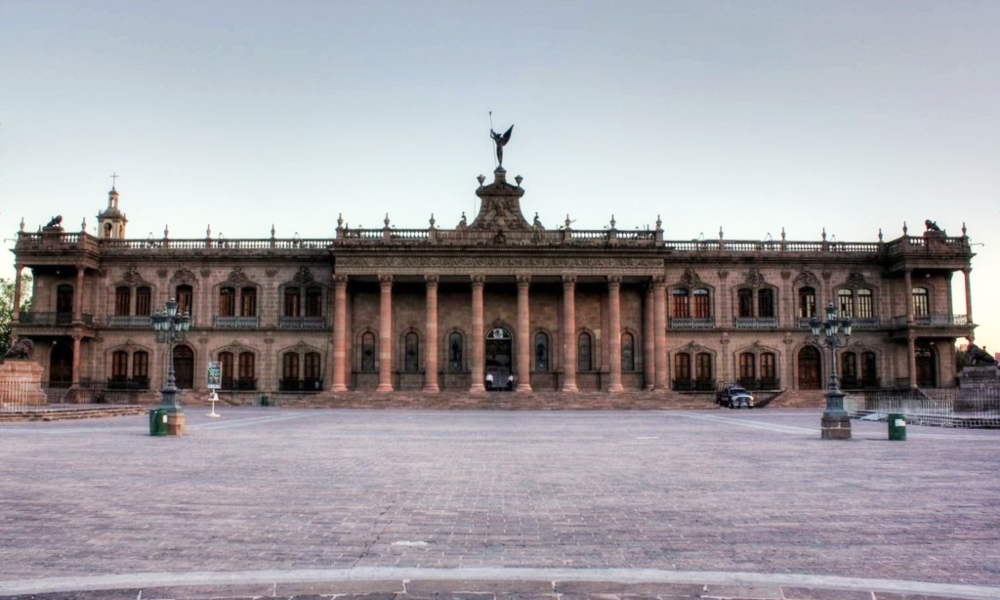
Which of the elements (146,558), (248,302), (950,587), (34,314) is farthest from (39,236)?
(950,587)

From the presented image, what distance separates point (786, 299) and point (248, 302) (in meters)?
35.1

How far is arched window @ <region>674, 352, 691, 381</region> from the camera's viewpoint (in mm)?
53562

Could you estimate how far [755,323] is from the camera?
53.7m

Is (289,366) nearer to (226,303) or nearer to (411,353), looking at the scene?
(226,303)

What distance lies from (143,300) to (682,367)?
35.5 metres

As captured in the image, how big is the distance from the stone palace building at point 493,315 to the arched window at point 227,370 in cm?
13

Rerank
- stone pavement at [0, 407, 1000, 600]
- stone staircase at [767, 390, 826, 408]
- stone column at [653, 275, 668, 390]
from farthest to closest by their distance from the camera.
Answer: stone column at [653, 275, 668, 390] → stone staircase at [767, 390, 826, 408] → stone pavement at [0, 407, 1000, 600]

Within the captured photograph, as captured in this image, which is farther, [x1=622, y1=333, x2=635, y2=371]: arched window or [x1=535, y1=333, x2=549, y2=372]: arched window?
[x1=535, y1=333, x2=549, y2=372]: arched window

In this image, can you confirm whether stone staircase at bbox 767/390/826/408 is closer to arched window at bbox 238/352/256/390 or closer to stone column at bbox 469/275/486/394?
stone column at bbox 469/275/486/394

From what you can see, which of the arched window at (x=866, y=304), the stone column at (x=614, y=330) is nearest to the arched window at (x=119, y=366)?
the stone column at (x=614, y=330)

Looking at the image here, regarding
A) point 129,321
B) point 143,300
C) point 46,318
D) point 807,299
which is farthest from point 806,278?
point 46,318

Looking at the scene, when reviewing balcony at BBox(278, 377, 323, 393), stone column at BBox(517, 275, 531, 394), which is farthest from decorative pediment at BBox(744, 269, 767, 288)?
balcony at BBox(278, 377, 323, 393)

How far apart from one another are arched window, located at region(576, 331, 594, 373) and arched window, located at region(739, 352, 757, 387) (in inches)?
393

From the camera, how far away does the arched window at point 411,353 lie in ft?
173
